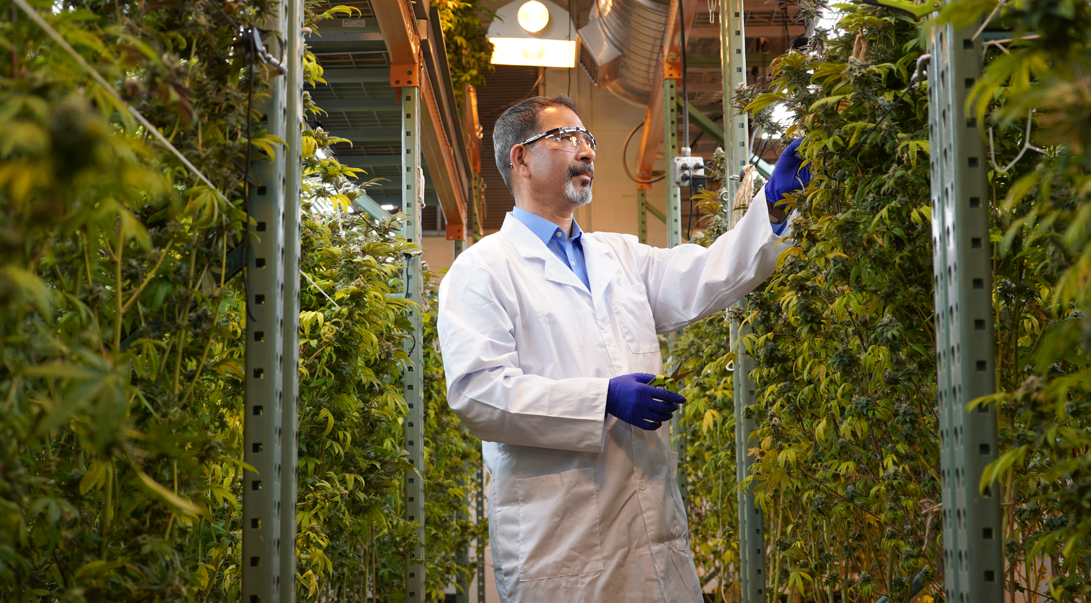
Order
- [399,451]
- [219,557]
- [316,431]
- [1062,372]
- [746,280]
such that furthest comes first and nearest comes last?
[399,451]
[316,431]
[746,280]
[219,557]
[1062,372]

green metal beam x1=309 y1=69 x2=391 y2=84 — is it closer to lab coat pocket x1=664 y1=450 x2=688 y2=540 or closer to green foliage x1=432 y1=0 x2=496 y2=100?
green foliage x1=432 y1=0 x2=496 y2=100

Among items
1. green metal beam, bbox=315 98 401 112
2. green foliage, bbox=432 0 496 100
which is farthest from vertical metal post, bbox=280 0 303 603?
green foliage, bbox=432 0 496 100

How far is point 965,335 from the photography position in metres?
1.01

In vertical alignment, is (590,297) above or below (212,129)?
below

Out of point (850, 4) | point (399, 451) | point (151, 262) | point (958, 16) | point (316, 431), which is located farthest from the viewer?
point (399, 451)

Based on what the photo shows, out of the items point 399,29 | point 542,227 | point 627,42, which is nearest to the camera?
point 542,227

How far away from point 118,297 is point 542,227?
1.55 metres

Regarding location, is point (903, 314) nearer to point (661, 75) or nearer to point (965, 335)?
point (965, 335)

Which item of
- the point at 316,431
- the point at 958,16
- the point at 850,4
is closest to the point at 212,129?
the point at 958,16

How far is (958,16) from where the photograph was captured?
820 millimetres

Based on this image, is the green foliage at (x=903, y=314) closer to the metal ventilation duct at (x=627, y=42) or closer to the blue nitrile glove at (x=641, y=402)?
the blue nitrile glove at (x=641, y=402)

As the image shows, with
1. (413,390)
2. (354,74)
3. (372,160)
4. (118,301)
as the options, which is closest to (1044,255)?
(118,301)

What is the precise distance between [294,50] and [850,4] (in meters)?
0.99

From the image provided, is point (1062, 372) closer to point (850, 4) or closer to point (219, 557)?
point (850, 4)
